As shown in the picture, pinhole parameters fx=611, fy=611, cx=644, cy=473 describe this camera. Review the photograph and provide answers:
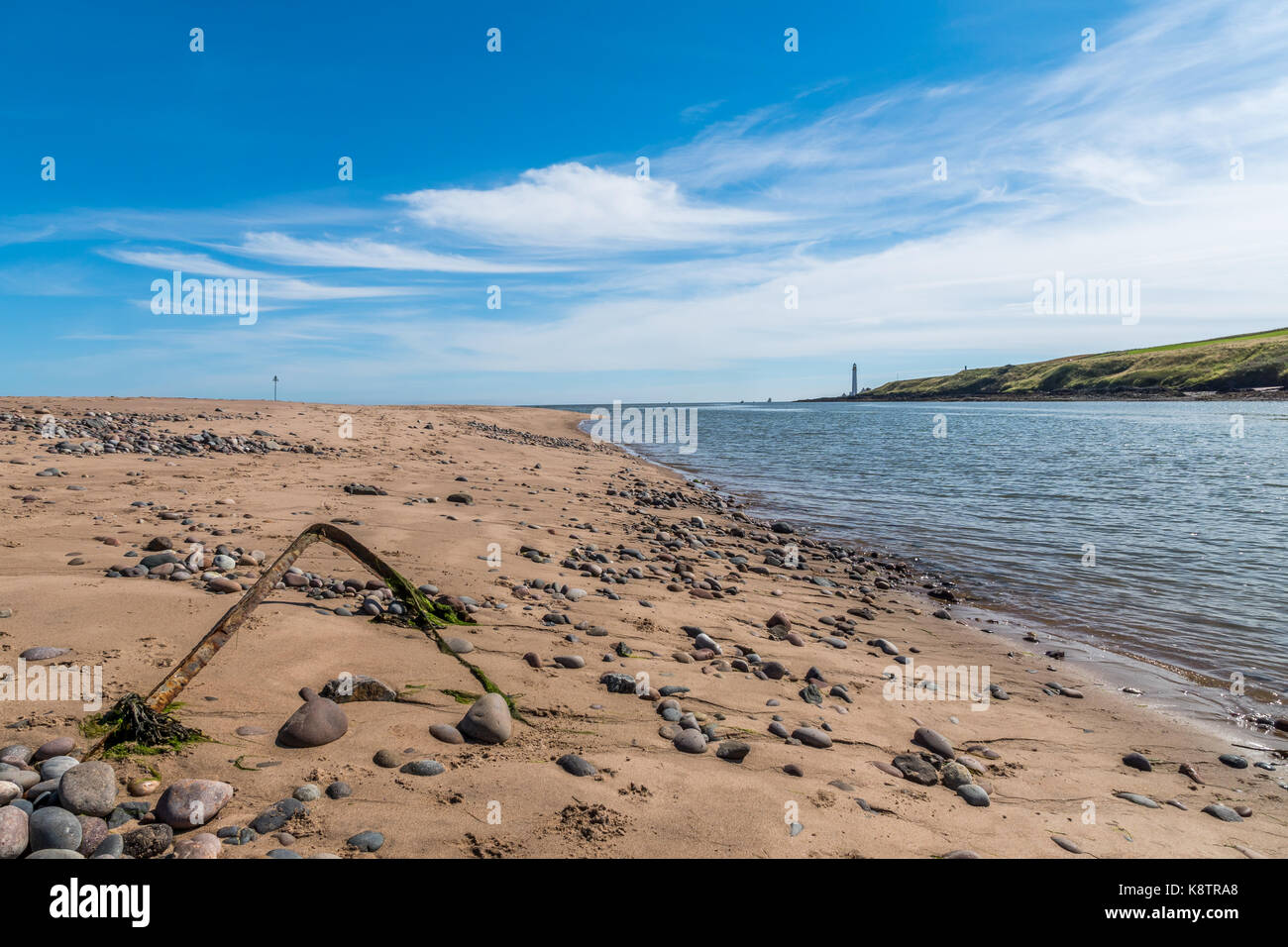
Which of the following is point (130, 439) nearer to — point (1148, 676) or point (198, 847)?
point (198, 847)

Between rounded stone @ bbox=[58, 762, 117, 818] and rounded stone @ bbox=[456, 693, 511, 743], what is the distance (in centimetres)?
182

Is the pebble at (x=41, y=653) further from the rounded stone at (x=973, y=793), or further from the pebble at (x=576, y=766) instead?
the rounded stone at (x=973, y=793)

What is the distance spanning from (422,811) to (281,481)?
11.7 m

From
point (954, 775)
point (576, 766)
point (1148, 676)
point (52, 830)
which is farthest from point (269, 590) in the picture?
point (1148, 676)

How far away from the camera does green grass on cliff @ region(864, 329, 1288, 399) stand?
10131 cm

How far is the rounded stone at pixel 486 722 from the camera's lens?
4102mm

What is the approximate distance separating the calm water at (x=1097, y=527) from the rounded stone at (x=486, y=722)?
302 inches

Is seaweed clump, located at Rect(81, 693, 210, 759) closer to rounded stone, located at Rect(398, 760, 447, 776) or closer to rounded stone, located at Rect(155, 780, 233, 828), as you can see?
rounded stone, located at Rect(155, 780, 233, 828)

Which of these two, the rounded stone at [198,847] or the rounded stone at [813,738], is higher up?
the rounded stone at [198,847]

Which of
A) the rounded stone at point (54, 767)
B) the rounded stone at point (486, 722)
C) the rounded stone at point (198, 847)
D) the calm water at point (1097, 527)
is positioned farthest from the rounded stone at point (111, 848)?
the calm water at point (1097, 527)

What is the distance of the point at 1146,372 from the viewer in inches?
4697
